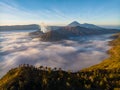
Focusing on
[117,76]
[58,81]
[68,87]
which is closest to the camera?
[68,87]

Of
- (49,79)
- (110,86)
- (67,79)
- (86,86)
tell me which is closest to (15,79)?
(49,79)

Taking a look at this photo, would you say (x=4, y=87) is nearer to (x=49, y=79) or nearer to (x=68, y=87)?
(x=49, y=79)

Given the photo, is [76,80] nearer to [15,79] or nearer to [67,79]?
[67,79]

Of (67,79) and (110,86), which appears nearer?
(110,86)

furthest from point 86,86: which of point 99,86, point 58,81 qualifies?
point 58,81

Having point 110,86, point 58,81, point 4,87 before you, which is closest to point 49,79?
point 58,81

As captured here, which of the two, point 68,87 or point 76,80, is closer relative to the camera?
point 68,87

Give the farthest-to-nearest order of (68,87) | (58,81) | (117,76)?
(117,76), (58,81), (68,87)
